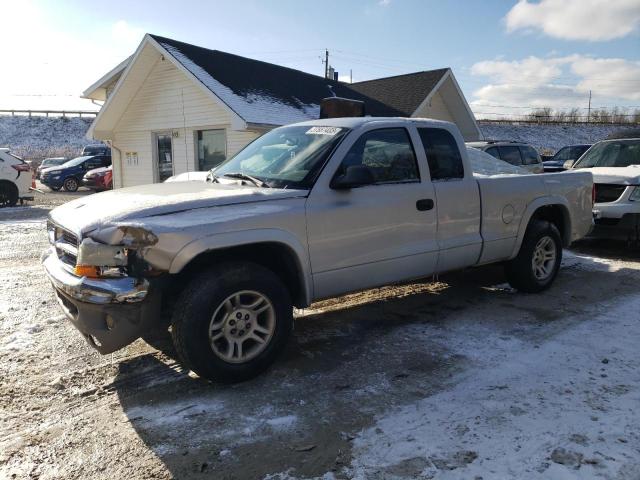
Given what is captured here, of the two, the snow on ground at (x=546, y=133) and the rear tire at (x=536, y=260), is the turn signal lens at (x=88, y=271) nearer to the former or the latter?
the rear tire at (x=536, y=260)

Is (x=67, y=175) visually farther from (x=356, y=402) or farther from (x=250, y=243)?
(x=356, y=402)

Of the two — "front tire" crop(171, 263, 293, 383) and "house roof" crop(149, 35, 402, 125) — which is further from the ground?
"house roof" crop(149, 35, 402, 125)

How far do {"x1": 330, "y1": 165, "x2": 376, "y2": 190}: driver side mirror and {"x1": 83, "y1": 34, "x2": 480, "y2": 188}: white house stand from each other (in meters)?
9.06

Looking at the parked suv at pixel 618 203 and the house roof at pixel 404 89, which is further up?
the house roof at pixel 404 89

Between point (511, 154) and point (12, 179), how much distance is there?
14.1m

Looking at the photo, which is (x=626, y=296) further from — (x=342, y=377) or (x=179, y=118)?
(x=179, y=118)

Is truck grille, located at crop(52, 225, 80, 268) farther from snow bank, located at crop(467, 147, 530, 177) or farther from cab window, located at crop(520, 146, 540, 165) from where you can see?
cab window, located at crop(520, 146, 540, 165)

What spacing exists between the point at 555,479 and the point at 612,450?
50 cm

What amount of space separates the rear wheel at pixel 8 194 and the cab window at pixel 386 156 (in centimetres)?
1480

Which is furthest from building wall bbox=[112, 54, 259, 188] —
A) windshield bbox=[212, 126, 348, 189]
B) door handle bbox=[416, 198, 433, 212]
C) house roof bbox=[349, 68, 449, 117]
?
door handle bbox=[416, 198, 433, 212]

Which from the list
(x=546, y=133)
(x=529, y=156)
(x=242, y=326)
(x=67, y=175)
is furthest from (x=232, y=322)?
(x=546, y=133)

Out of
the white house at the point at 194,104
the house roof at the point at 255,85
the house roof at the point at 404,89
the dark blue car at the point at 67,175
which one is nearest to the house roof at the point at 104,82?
the white house at the point at 194,104

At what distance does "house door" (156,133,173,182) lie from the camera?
1653 cm

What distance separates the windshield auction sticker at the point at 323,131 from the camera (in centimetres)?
451
